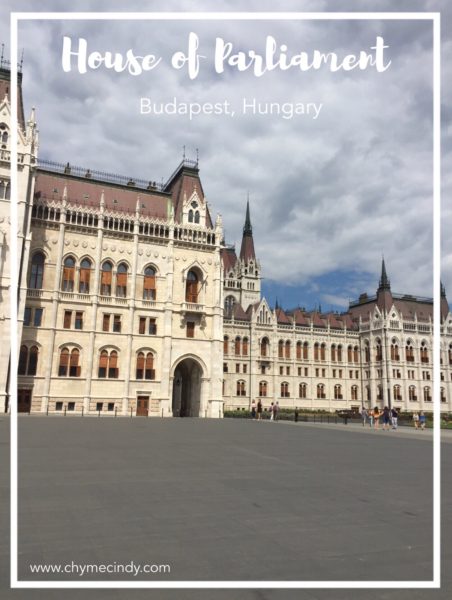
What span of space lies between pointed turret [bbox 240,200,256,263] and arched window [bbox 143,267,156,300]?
4286 cm

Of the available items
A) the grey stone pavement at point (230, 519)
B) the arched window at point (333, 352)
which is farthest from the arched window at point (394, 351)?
the grey stone pavement at point (230, 519)

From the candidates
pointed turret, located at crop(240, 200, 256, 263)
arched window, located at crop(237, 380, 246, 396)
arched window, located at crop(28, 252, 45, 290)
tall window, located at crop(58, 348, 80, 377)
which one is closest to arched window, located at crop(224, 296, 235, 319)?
pointed turret, located at crop(240, 200, 256, 263)

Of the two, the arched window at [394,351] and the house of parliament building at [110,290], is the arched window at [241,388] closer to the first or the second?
the house of parliament building at [110,290]

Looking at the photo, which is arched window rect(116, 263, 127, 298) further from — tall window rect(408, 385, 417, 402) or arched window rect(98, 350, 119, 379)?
tall window rect(408, 385, 417, 402)

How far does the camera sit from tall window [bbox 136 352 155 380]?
46.3 m

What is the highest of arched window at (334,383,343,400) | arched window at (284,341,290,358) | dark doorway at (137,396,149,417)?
arched window at (284,341,290,358)

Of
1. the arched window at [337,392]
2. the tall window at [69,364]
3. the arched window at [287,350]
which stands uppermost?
the arched window at [287,350]

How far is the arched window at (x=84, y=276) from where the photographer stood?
45.9 meters

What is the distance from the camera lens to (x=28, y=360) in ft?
139

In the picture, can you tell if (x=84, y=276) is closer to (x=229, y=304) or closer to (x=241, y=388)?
(x=241, y=388)

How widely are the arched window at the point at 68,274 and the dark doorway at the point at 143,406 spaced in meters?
12.4

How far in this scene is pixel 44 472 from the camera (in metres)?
11.2

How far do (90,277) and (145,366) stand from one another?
402 inches

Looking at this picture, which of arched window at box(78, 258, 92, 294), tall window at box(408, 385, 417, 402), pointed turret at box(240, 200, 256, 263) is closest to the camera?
arched window at box(78, 258, 92, 294)
